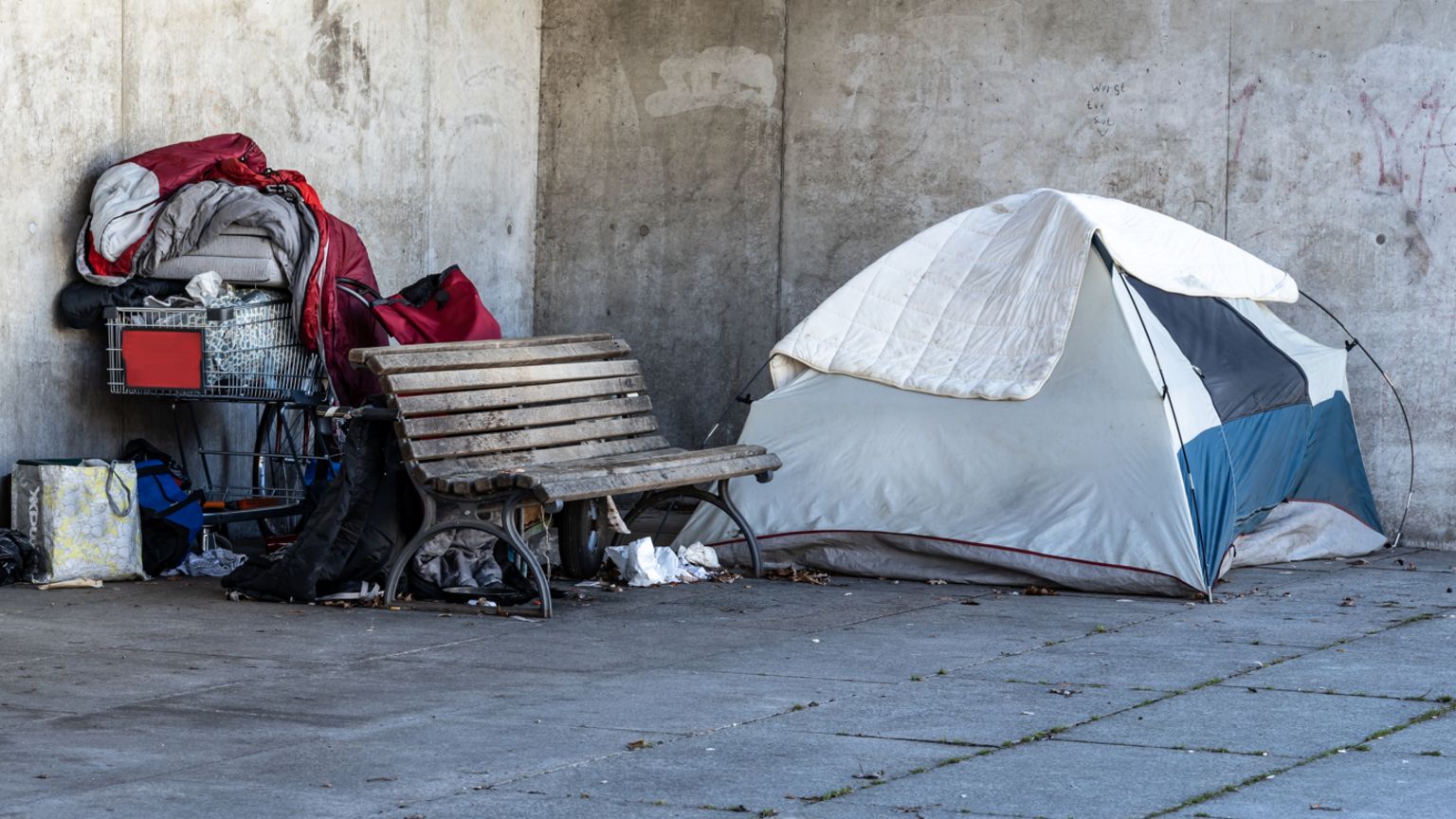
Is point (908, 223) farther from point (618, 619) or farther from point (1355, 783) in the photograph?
point (1355, 783)

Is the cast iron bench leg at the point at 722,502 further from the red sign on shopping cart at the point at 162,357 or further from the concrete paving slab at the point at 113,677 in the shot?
the concrete paving slab at the point at 113,677

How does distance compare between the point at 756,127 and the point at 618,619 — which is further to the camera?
the point at 756,127

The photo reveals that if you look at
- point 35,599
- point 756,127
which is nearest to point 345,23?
point 756,127

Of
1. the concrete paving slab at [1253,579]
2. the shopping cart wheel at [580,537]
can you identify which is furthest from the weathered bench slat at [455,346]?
the concrete paving slab at [1253,579]

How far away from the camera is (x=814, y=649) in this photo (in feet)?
20.5

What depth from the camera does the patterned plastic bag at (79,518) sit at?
7629 millimetres

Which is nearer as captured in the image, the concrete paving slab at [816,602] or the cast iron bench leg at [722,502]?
the concrete paving slab at [816,602]

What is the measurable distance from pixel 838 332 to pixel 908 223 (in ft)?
7.51

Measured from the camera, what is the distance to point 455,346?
24.2 ft

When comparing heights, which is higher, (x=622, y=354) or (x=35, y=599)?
(x=622, y=354)

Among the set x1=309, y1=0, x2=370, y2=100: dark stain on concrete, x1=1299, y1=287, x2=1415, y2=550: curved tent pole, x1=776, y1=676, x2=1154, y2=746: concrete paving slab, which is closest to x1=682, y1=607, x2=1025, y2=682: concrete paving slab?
x1=776, y1=676, x2=1154, y2=746: concrete paving slab

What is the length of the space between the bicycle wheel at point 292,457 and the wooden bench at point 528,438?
1.16 m

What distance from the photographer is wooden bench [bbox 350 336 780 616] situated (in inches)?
270

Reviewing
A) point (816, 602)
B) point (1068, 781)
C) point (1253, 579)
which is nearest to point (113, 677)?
point (816, 602)
